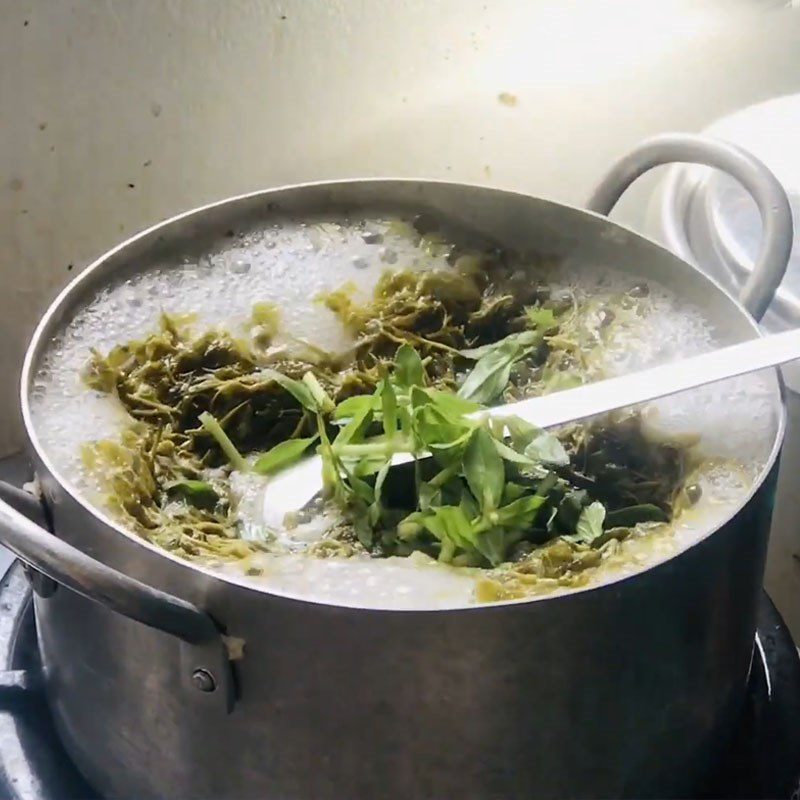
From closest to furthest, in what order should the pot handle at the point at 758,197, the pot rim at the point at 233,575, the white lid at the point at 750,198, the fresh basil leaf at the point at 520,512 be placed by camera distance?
the pot rim at the point at 233,575 → the fresh basil leaf at the point at 520,512 → the pot handle at the point at 758,197 → the white lid at the point at 750,198

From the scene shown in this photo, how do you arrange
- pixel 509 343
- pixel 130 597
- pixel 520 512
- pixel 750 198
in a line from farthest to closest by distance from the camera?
pixel 750 198, pixel 509 343, pixel 520 512, pixel 130 597

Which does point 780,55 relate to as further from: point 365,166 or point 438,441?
point 438,441

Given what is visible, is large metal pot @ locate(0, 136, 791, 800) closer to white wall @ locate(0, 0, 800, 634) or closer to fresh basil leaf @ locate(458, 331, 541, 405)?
fresh basil leaf @ locate(458, 331, 541, 405)

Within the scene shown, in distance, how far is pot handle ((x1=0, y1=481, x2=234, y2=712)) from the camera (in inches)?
18.1

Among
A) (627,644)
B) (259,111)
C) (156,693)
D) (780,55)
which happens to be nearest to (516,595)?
(627,644)

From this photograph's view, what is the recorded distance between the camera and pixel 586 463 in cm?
64

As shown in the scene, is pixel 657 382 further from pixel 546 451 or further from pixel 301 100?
pixel 301 100

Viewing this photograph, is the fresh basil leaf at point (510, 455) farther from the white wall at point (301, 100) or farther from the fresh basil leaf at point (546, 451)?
the white wall at point (301, 100)

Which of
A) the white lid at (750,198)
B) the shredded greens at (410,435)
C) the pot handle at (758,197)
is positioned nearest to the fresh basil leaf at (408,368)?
the shredded greens at (410,435)

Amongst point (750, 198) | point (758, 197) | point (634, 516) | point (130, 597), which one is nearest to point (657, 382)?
point (634, 516)

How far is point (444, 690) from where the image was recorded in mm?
481

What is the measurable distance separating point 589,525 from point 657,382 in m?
0.09

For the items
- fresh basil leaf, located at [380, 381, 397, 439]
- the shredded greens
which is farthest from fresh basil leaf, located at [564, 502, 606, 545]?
fresh basil leaf, located at [380, 381, 397, 439]

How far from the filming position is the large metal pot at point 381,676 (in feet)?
1.53
